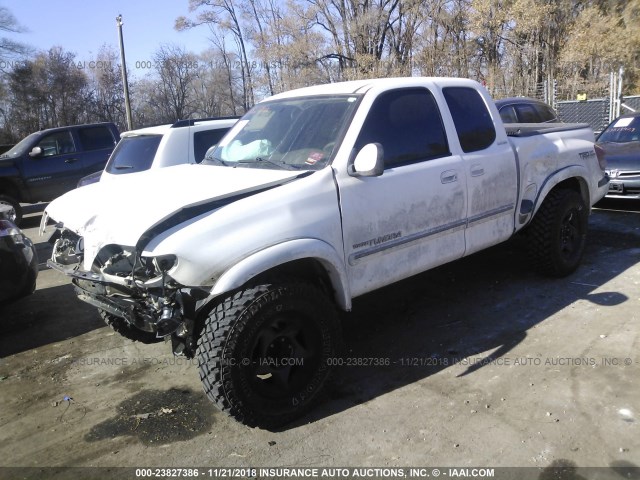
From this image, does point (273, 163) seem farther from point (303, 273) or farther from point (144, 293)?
point (144, 293)

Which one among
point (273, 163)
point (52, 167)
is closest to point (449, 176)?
point (273, 163)

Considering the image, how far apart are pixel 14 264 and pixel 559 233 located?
5.16 meters

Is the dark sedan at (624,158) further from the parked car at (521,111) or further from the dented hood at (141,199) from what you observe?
the dented hood at (141,199)

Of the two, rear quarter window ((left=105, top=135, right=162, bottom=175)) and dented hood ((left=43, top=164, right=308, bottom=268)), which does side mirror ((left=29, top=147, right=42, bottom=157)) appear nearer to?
rear quarter window ((left=105, top=135, right=162, bottom=175))

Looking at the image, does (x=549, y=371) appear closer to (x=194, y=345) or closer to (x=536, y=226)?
(x=536, y=226)

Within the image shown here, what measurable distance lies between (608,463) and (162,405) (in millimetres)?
2721

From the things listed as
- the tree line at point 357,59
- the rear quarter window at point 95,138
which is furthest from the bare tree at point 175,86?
the rear quarter window at point 95,138

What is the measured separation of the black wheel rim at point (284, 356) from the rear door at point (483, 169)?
176 cm

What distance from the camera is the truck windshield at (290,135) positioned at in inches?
148

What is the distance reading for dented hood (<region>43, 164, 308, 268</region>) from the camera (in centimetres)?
312

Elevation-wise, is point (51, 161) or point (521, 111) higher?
point (521, 111)

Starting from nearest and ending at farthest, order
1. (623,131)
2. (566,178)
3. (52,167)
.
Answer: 1. (566,178)
2. (623,131)
3. (52,167)

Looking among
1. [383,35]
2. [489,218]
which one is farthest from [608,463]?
[383,35]

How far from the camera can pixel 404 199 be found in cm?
382
